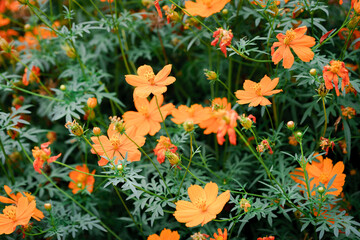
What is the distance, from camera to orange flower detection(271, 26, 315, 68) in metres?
1.23

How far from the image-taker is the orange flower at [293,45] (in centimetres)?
123

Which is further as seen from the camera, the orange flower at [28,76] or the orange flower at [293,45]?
the orange flower at [28,76]

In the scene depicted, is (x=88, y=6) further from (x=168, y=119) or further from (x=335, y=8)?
(x=335, y=8)

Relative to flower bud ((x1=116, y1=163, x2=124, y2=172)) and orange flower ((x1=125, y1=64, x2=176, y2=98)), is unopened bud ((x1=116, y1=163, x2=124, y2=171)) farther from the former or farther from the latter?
orange flower ((x1=125, y1=64, x2=176, y2=98))

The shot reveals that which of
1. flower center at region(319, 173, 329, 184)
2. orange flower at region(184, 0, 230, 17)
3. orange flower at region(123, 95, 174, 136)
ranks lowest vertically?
flower center at region(319, 173, 329, 184)

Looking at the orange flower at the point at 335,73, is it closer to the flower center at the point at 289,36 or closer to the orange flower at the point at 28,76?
the flower center at the point at 289,36

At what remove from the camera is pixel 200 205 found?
119 centimetres

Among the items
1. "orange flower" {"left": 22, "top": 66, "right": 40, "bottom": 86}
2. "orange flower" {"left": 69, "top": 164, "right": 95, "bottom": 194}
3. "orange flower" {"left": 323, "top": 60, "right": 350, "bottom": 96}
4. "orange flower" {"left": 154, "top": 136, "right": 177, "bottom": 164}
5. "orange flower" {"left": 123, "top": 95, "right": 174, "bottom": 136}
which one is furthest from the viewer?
"orange flower" {"left": 22, "top": 66, "right": 40, "bottom": 86}

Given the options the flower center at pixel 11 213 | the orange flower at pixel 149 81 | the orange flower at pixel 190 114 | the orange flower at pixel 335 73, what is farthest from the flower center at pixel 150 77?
the flower center at pixel 11 213

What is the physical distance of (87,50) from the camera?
2.07m

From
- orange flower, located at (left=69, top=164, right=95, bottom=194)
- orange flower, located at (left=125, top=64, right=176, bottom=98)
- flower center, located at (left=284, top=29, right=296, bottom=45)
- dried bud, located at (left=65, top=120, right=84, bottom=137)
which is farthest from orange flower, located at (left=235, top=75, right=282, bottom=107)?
orange flower, located at (left=69, top=164, right=95, bottom=194)

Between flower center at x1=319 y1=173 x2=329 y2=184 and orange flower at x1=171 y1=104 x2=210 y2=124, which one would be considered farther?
flower center at x1=319 y1=173 x2=329 y2=184

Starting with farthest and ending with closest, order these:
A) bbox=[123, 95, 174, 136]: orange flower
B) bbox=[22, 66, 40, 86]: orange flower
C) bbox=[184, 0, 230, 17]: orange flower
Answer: bbox=[22, 66, 40, 86]: orange flower, bbox=[123, 95, 174, 136]: orange flower, bbox=[184, 0, 230, 17]: orange flower

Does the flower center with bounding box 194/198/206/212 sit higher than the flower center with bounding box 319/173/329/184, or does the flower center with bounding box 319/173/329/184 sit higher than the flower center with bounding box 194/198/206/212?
the flower center with bounding box 194/198/206/212
